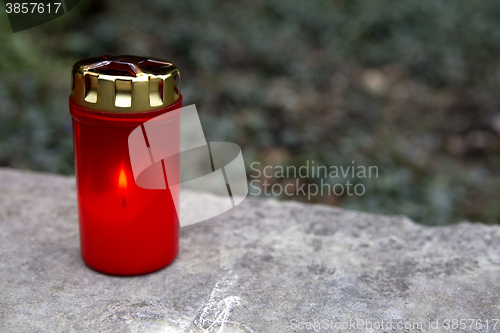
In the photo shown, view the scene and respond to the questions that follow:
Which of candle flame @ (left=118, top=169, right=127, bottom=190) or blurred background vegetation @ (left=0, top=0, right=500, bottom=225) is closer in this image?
candle flame @ (left=118, top=169, right=127, bottom=190)

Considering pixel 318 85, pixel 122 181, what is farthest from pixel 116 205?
pixel 318 85

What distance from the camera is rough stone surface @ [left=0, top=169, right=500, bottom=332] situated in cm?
93

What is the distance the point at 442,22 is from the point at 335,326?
128 inches

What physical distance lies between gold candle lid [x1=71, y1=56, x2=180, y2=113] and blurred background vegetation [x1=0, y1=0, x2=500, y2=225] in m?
1.19

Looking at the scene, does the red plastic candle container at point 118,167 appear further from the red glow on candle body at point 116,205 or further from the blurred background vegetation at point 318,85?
the blurred background vegetation at point 318,85

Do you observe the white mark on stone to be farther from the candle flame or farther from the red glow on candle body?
the candle flame

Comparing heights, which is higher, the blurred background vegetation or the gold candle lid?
the gold candle lid

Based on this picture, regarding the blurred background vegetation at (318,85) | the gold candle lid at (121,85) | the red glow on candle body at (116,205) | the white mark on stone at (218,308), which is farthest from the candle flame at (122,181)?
the blurred background vegetation at (318,85)

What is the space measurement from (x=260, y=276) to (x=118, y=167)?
38 cm

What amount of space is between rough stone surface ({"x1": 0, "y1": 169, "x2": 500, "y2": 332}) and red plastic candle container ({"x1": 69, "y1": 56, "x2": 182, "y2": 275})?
6 cm

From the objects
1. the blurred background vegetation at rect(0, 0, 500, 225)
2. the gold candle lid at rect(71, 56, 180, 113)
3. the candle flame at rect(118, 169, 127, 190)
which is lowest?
the blurred background vegetation at rect(0, 0, 500, 225)

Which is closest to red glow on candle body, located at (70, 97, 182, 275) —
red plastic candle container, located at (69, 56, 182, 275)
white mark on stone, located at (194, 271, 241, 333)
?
red plastic candle container, located at (69, 56, 182, 275)

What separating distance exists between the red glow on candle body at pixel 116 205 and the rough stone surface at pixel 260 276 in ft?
0.16

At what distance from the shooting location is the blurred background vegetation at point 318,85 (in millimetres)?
2111
